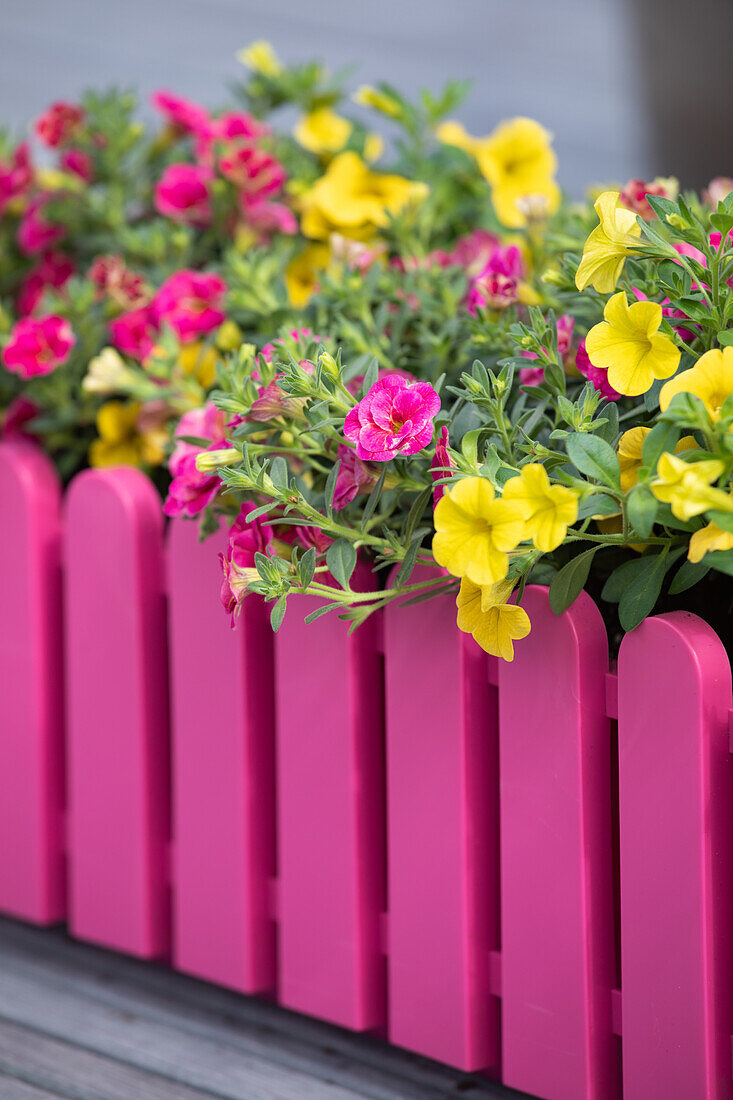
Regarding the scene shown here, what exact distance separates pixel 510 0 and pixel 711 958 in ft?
15.8

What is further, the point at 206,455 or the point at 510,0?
the point at 510,0

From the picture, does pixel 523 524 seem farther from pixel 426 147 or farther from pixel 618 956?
pixel 426 147

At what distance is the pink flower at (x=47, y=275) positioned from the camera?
169cm

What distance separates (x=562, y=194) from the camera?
5.80 feet

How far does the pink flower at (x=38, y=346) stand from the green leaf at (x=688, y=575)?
806 millimetres

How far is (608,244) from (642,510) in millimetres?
213

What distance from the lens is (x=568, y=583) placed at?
36.2 inches

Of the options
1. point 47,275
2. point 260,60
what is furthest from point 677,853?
point 260,60

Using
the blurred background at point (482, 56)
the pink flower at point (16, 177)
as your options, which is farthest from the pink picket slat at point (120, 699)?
the blurred background at point (482, 56)

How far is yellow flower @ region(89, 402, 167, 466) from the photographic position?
1411 millimetres

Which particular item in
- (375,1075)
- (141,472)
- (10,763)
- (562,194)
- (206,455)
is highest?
(562,194)

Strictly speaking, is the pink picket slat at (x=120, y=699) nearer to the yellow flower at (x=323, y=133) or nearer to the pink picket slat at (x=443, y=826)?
the pink picket slat at (x=443, y=826)

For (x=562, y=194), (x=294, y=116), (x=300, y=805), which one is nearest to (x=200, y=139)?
(x=562, y=194)

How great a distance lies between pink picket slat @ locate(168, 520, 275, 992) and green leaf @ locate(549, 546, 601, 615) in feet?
1.26
